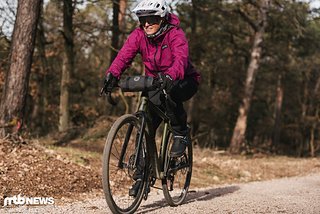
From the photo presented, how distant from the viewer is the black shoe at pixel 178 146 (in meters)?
6.04

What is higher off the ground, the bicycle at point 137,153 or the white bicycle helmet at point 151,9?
the white bicycle helmet at point 151,9

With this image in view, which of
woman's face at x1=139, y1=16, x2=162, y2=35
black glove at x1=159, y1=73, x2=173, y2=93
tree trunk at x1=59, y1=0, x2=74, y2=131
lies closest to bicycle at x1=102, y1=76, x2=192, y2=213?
black glove at x1=159, y1=73, x2=173, y2=93

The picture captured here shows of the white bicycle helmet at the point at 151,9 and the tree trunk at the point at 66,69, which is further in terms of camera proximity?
the tree trunk at the point at 66,69

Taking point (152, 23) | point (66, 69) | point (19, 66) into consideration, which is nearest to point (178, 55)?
point (152, 23)

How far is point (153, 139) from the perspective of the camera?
566cm

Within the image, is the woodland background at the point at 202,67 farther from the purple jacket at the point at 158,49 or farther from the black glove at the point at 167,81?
the black glove at the point at 167,81

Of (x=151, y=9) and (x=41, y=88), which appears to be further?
(x=41, y=88)

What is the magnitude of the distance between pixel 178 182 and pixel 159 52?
2.03m

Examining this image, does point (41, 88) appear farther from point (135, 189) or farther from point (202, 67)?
point (135, 189)

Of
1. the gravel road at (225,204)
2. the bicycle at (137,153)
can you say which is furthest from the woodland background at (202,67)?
the bicycle at (137,153)

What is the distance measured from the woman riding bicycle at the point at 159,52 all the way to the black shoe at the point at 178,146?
0.98 feet

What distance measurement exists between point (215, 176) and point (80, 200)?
5.35 m

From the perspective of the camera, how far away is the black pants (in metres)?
5.64

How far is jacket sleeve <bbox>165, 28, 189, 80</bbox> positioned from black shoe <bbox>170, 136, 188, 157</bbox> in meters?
1.03
